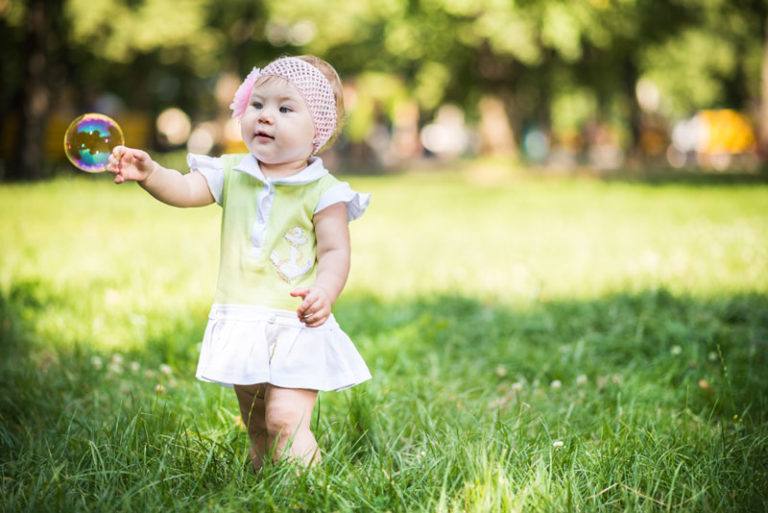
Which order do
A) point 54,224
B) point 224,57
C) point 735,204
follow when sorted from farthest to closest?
point 224,57
point 735,204
point 54,224

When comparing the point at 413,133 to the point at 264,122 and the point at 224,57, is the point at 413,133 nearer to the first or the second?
the point at 224,57

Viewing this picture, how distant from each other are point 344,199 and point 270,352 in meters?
0.50

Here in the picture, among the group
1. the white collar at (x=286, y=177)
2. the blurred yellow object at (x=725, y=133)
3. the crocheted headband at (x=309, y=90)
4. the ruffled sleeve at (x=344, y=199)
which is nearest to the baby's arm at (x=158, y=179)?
the white collar at (x=286, y=177)

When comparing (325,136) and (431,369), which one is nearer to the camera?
(325,136)

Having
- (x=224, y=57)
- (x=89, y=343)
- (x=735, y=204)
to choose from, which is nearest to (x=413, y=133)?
(x=224, y=57)

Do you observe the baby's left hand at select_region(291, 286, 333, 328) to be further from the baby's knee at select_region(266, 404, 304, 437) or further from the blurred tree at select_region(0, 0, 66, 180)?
the blurred tree at select_region(0, 0, 66, 180)

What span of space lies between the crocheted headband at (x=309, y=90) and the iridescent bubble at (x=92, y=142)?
38 cm

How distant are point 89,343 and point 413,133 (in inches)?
1597

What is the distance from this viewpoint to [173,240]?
23.4 ft

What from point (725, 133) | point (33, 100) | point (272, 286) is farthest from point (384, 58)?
point (272, 286)

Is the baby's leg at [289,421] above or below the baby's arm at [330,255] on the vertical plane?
below

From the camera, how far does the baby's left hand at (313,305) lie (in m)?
2.01

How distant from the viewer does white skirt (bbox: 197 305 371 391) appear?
2.09m

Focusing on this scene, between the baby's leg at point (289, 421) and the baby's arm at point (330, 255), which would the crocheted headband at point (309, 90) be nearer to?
the baby's arm at point (330, 255)
